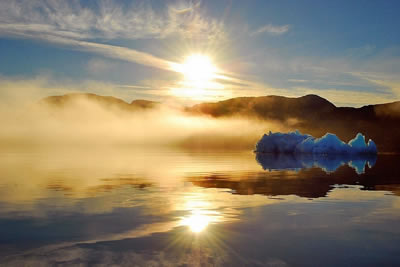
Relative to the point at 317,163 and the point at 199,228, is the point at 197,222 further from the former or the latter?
the point at 317,163

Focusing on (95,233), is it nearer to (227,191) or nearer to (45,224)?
(45,224)

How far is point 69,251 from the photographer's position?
32.4ft

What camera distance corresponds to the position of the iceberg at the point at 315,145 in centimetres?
8756

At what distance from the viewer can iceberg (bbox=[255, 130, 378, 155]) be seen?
87562mm

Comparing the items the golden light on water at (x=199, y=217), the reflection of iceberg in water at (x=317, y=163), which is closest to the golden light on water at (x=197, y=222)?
the golden light on water at (x=199, y=217)

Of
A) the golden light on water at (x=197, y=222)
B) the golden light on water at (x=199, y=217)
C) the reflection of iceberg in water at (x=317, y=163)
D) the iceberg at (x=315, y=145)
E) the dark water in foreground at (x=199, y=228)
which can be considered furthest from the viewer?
the iceberg at (x=315, y=145)

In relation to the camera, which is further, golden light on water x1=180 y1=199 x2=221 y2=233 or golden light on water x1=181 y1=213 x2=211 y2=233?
golden light on water x1=180 y1=199 x2=221 y2=233

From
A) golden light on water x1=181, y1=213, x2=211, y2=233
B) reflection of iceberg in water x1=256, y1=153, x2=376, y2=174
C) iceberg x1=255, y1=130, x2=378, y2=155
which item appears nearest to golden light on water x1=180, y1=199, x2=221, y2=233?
golden light on water x1=181, y1=213, x2=211, y2=233

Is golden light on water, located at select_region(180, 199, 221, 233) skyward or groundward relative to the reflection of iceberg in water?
groundward

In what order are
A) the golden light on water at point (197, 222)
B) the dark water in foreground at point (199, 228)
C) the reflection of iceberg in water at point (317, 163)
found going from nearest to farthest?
the dark water in foreground at point (199, 228), the golden light on water at point (197, 222), the reflection of iceberg in water at point (317, 163)

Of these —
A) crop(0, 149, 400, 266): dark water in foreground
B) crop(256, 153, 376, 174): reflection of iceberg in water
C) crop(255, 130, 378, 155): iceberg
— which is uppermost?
crop(255, 130, 378, 155): iceberg

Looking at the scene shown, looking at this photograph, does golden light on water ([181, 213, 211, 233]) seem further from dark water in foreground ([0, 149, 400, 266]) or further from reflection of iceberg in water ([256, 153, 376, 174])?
reflection of iceberg in water ([256, 153, 376, 174])

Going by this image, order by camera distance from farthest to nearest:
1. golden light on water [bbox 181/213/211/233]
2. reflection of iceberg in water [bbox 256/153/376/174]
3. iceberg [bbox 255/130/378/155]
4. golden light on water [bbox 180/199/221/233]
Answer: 1. iceberg [bbox 255/130/378/155]
2. reflection of iceberg in water [bbox 256/153/376/174]
3. golden light on water [bbox 180/199/221/233]
4. golden light on water [bbox 181/213/211/233]

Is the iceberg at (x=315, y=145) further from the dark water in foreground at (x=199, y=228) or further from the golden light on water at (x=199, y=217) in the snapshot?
the golden light on water at (x=199, y=217)
